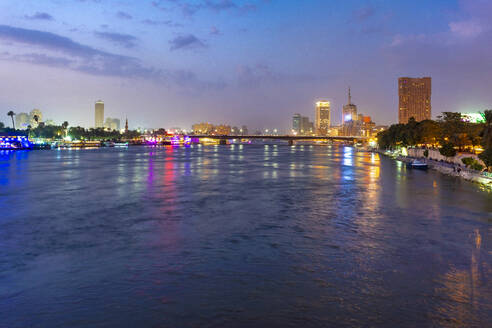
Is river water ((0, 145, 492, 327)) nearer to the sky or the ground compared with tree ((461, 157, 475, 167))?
nearer to the ground

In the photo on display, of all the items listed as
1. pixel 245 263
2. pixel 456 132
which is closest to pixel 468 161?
pixel 456 132

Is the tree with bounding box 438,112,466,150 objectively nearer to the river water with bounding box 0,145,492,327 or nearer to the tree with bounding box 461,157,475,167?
the tree with bounding box 461,157,475,167

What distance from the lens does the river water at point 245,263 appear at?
42.0 feet

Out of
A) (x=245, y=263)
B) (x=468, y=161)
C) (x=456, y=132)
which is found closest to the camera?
(x=245, y=263)

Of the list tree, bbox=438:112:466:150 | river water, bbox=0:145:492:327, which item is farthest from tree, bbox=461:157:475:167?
river water, bbox=0:145:492:327

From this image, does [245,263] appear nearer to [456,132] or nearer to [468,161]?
[468,161]

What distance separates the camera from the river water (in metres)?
12.8

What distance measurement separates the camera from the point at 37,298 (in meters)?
13.9

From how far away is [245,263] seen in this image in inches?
701

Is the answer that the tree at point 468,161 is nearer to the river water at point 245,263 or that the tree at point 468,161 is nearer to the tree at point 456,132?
the tree at point 456,132

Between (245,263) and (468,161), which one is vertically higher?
(468,161)

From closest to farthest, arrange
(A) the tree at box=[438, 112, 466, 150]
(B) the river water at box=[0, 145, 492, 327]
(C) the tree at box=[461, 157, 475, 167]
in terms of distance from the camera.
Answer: (B) the river water at box=[0, 145, 492, 327]
(C) the tree at box=[461, 157, 475, 167]
(A) the tree at box=[438, 112, 466, 150]

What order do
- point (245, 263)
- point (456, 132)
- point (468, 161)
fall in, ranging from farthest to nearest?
point (456, 132), point (468, 161), point (245, 263)

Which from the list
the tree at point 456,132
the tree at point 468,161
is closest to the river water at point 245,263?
the tree at point 468,161
